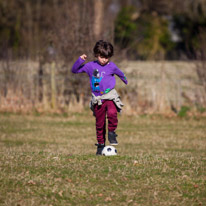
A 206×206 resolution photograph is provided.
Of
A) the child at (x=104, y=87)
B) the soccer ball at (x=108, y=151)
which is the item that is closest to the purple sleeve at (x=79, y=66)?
the child at (x=104, y=87)

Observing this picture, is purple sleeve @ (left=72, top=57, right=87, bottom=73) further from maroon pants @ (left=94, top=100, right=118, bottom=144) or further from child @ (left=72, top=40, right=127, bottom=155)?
maroon pants @ (left=94, top=100, right=118, bottom=144)

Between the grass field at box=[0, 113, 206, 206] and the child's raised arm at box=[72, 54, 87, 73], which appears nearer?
the grass field at box=[0, 113, 206, 206]

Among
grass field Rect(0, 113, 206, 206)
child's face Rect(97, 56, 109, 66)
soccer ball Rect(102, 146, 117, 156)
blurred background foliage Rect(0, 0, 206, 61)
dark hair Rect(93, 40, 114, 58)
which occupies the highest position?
blurred background foliage Rect(0, 0, 206, 61)

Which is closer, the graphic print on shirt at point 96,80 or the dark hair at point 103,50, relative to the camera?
the dark hair at point 103,50

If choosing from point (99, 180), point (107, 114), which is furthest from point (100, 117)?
point (99, 180)

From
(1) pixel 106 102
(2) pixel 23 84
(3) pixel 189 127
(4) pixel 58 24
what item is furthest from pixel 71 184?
(4) pixel 58 24

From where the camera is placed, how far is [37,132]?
14.8m

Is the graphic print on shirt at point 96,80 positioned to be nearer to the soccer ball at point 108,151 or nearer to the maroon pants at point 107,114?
the maroon pants at point 107,114

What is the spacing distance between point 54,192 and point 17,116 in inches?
465

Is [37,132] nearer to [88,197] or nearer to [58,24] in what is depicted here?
[58,24]

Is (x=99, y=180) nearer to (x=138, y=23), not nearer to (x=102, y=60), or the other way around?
(x=102, y=60)

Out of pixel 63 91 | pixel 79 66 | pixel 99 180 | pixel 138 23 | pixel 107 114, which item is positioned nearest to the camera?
pixel 99 180

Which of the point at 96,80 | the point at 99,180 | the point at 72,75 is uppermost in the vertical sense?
the point at 72,75

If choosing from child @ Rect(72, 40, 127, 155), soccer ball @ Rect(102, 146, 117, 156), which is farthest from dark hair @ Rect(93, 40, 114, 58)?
soccer ball @ Rect(102, 146, 117, 156)
